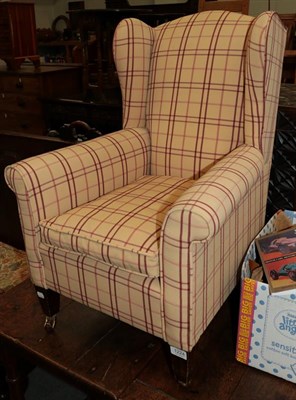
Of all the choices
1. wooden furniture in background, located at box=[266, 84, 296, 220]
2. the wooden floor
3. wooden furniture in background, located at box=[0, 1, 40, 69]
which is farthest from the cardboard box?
wooden furniture in background, located at box=[0, 1, 40, 69]

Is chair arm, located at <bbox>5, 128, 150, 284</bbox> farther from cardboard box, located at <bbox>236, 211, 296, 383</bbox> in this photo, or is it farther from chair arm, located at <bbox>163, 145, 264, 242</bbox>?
cardboard box, located at <bbox>236, 211, 296, 383</bbox>

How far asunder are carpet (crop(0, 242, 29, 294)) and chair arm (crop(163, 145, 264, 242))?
1.41 metres

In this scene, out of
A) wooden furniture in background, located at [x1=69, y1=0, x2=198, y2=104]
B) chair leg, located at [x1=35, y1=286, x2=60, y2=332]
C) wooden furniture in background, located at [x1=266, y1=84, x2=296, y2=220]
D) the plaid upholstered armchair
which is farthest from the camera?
wooden furniture in background, located at [x1=69, y1=0, x2=198, y2=104]

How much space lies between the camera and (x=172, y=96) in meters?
1.49

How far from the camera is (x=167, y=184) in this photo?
4.64ft

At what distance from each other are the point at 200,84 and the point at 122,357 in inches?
35.7

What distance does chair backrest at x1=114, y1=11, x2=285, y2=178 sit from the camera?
1259 mm

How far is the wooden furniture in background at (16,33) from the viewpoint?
3150 mm

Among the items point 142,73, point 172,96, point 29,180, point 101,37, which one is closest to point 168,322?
point 29,180

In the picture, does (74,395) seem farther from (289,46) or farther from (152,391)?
(289,46)

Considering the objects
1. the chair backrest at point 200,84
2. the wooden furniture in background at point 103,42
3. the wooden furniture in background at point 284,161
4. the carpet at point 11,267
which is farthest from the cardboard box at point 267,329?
the wooden furniture in background at point 103,42

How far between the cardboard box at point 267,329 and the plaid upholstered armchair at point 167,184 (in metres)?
0.09

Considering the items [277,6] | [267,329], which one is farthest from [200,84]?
[277,6]

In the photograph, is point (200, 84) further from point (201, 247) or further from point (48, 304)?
point (48, 304)
